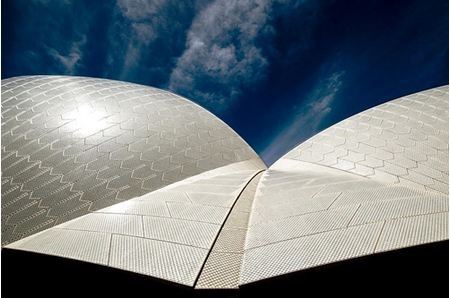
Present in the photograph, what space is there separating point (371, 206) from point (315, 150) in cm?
408

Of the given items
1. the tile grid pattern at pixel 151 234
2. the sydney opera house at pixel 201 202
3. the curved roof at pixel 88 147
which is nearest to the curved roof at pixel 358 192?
the sydney opera house at pixel 201 202

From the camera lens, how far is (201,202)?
4.64 m

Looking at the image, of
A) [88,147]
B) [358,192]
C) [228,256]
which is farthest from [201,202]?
[88,147]

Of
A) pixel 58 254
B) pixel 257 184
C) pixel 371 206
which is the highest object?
pixel 371 206

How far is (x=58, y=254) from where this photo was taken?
11.0 feet

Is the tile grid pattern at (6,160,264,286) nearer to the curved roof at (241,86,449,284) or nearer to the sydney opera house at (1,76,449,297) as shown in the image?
the sydney opera house at (1,76,449,297)

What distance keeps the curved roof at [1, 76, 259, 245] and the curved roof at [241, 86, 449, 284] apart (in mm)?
2779

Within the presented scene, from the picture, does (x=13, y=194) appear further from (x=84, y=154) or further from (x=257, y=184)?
(x=257, y=184)

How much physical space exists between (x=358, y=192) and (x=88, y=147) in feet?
20.1

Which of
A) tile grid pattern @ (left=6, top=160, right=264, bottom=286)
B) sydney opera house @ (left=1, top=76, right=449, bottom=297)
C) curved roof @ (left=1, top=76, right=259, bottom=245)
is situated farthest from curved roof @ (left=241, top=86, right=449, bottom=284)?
curved roof @ (left=1, top=76, right=259, bottom=245)

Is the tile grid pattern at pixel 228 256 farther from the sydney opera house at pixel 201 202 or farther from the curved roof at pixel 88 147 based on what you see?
the curved roof at pixel 88 147

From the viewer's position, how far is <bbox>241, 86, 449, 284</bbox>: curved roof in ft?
8.85

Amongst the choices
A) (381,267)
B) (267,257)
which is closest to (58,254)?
(267,257)

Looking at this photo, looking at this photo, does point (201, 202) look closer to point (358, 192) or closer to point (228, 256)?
point (228, 256)
